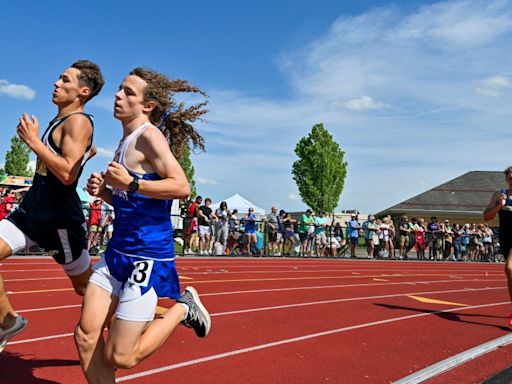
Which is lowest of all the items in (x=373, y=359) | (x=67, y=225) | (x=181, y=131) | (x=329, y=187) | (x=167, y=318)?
(x=373, y=359)

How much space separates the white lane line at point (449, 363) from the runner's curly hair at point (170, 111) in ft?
7.46

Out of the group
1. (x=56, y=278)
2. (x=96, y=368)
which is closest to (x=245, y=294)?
(x=56, y=278)

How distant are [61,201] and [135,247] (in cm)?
103

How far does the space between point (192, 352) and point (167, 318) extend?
158cm

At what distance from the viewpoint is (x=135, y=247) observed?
285cm

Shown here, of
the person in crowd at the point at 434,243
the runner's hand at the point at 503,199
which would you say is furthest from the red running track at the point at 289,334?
the person in crowd at the point at 434,243

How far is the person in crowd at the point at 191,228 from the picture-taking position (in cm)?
1605

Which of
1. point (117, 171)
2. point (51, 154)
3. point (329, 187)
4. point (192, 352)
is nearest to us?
point (117, 171)

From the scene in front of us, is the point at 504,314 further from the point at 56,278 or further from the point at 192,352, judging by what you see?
the point at 56,278

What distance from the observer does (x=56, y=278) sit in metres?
9.18

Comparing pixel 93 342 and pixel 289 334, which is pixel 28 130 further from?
pixel 289 334

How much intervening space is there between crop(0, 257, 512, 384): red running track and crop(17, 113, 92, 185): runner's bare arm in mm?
1448

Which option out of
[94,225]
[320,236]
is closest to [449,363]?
[94,225]

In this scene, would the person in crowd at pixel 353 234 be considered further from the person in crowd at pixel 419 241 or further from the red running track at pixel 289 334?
the red running track at pixel 289 334
